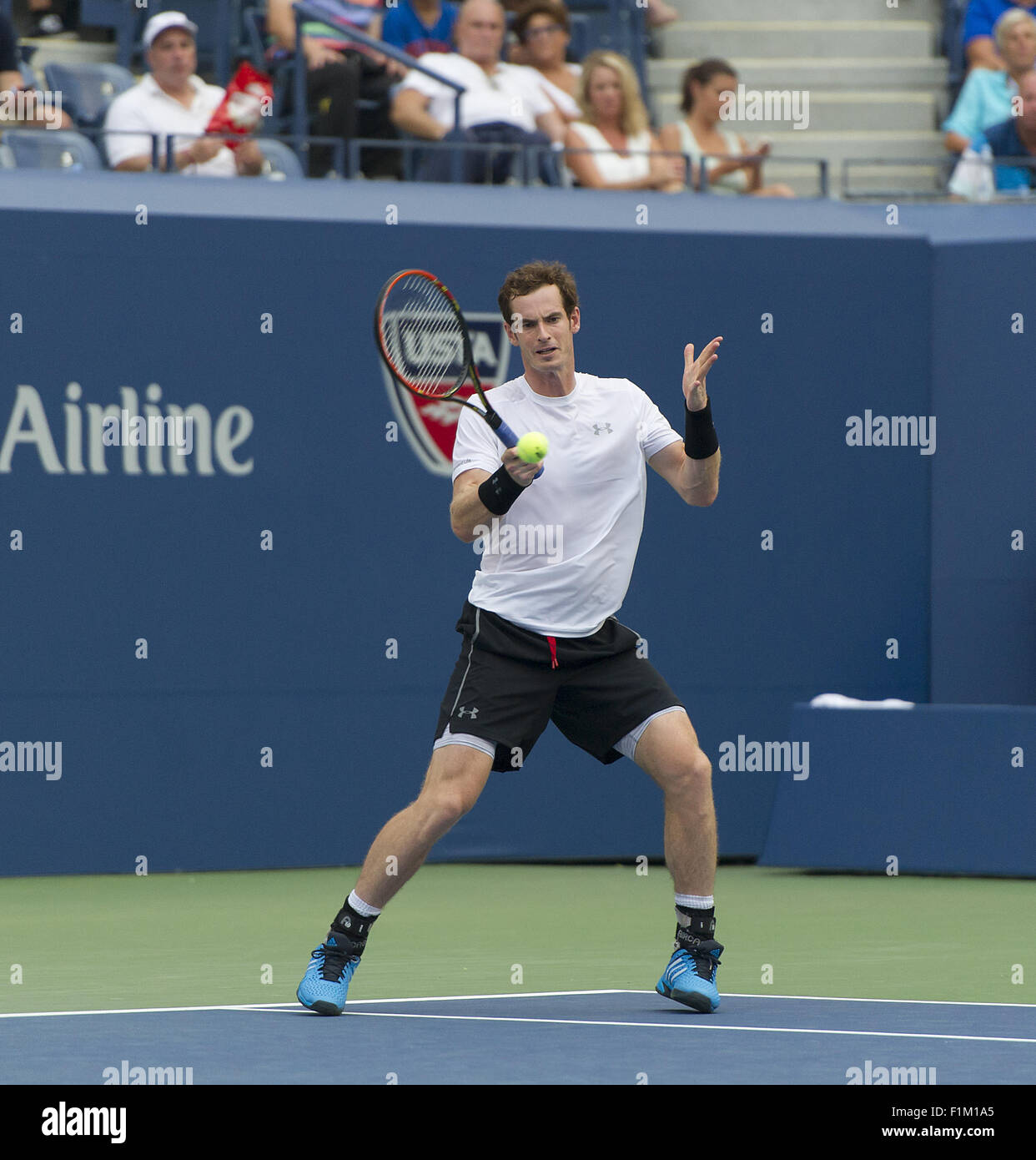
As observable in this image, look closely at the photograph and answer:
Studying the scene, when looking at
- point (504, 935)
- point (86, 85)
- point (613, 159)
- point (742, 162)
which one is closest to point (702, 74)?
point (742, 162)

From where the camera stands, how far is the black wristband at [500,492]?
5.61 metres

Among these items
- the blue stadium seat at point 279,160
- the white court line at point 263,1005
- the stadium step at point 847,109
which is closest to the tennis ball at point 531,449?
the white court line at point 263,1005

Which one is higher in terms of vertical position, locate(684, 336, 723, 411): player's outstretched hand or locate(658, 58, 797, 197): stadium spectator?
locate(658, 58, 797, 197): stadium spectator

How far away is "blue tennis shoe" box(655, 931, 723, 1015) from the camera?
19.7 feet

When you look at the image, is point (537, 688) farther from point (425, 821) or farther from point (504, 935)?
point (504, 935)

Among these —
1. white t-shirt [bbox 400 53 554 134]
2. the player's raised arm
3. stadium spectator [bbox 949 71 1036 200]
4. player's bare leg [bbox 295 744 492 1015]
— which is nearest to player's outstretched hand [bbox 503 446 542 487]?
the player's raised arm

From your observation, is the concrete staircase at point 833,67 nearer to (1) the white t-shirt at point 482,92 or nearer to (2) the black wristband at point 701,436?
(1) the white t-shirt at point 482,92

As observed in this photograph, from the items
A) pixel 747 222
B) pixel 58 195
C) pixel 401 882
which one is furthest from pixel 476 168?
pixel 401 882

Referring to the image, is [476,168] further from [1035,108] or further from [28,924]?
[28,924]

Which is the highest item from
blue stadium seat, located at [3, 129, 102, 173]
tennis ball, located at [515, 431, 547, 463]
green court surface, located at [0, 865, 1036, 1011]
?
blue stadium seat, located at [3, 129, 102, 173]

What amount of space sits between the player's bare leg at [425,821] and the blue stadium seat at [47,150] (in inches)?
195

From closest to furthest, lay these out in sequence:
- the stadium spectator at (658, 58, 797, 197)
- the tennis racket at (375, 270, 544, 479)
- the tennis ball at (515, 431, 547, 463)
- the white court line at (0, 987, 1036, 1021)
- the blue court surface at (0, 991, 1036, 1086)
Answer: the blue court surface at (0, 991, 1036, 1086) < the tennis ball at (515, 431, 547, 463) < the white court line at (0, 987, 1036, 1021) < the tennis racket at (375, 270, 544, 479) < the stadium spectator at (658, 58, 797, 197)

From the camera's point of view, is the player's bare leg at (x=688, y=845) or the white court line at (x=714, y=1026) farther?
the player's bare leg at (x=688, y=845)

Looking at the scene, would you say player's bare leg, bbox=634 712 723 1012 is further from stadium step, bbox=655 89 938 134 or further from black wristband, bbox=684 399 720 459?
stadium step, bbox=655 89 938 134
